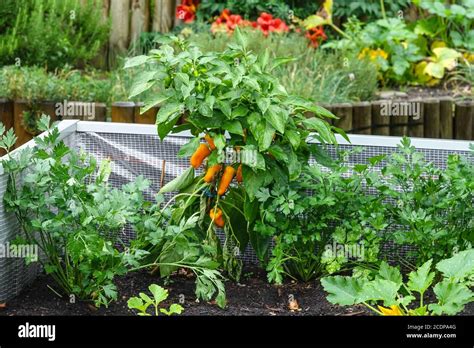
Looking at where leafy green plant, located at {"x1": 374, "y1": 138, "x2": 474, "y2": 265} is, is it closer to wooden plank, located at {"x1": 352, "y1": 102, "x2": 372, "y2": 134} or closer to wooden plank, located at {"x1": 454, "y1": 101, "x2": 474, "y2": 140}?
wooden plank, located at {"x1": 352, "y1": 102, "x2": 372, "y2": 134}

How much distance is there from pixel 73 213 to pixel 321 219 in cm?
115

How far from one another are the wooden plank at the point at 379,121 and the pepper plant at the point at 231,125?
9.40ft

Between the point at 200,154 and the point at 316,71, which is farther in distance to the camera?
the point at 316,71

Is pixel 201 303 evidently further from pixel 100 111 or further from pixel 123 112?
pixel 100 111

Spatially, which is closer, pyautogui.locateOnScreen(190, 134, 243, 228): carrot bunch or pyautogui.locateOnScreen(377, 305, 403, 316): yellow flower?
pyautogui.locateOnScreen(377, 305, 403, 316): yellow flower

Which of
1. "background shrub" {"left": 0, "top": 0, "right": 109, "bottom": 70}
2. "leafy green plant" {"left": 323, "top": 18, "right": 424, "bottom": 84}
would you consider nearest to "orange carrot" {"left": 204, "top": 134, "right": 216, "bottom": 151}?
"background shrub" {"left": 0, "top": 0, "right": 109, "bottom": 70}

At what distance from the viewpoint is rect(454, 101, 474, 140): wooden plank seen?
8.02m

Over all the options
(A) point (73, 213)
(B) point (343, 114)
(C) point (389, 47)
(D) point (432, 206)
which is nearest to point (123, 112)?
(B) point (343, 114)

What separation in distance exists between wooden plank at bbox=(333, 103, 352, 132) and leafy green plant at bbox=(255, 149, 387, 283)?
2768 mm

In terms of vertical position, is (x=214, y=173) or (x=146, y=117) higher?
(x=146, y=117)

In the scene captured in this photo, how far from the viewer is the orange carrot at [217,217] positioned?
197 inches

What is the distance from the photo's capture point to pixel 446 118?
26.5ft
